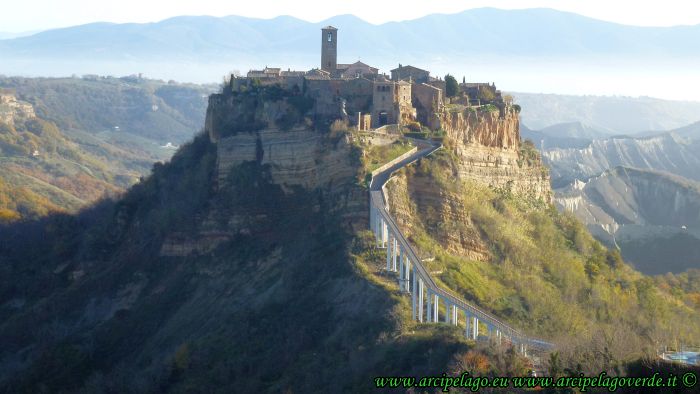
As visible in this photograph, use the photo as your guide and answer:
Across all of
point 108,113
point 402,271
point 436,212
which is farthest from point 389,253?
point 108,113

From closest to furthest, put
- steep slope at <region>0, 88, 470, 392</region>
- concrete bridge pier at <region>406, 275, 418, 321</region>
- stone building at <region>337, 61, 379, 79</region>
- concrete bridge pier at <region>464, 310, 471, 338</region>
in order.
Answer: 1. concrete bridge pier at <region>464, 310, 471, 338</region>
2. steep slope at <region>0, 88, 470, 392</region>
3. concrete bridge pier at <region>406, 275, 418, 321</region>
4. stone building at <region>337, 61, 379, 79</region>

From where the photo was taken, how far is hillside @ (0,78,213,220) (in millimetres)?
102938

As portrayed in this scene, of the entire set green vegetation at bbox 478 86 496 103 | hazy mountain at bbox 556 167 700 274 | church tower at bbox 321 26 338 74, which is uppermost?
church tower at bbox 321 26 338 74

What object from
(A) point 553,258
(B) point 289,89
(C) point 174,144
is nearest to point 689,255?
(A) point 553,258

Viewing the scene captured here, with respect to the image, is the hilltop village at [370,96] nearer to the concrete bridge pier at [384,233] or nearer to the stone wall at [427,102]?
the stone wall at [427,102]

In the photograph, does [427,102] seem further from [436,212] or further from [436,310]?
[436,310]

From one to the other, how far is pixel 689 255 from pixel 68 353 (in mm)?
46291

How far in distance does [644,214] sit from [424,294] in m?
64.1

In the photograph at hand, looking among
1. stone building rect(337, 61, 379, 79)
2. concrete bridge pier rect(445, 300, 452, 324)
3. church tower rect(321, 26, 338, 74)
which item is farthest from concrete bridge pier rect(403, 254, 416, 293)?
church tower rect(321, 26, 338, 74)

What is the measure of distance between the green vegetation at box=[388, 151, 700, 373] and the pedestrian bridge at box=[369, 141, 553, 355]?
5.83 ft

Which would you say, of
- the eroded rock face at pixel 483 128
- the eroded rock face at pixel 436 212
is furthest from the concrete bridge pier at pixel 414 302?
the eroded rock face at pixel 483 128

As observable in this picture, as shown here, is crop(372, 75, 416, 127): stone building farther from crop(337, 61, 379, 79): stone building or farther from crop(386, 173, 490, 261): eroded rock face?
crop(337, 61, 379, 79): stone building

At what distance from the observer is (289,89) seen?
5541 cm

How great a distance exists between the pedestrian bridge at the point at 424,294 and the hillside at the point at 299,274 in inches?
→ 22.6
